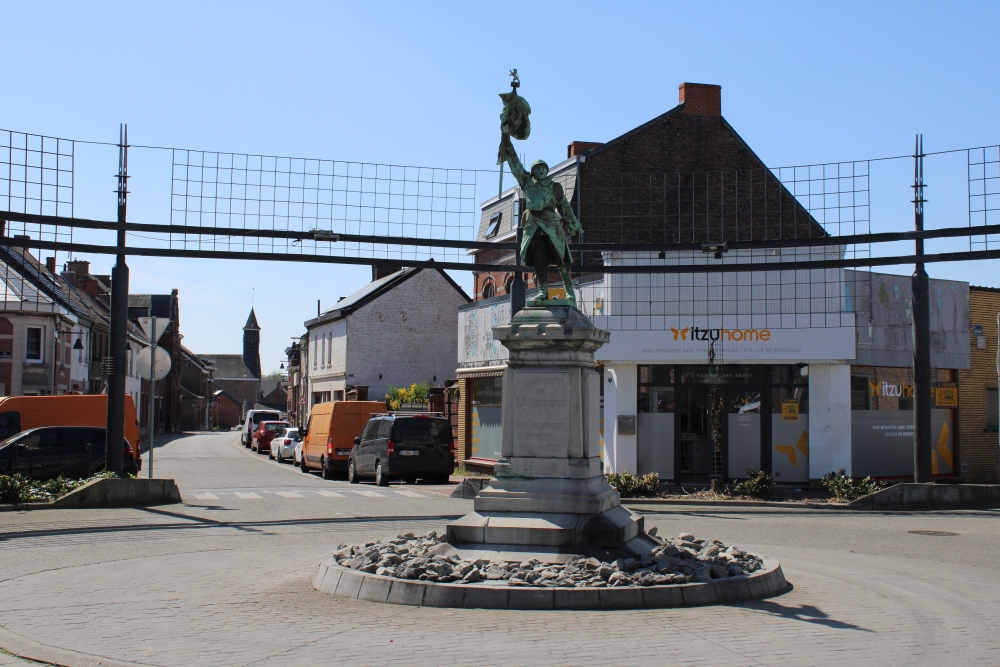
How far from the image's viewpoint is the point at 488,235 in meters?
35.1

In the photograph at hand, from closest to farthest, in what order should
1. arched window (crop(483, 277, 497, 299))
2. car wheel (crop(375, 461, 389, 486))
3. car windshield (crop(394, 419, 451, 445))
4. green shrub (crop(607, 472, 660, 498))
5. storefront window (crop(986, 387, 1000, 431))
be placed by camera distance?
green shrub (crop(607, 472, 660, 498)), car windshield (crop(394, 419, 451, 445)), car wheel (crop(375, 461, 389, 486)), storefront window (crop(986, 387, 1000, 431)), arched window (crop(483, 277, 497, 299))

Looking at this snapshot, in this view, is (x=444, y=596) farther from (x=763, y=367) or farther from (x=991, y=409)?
(x=991, y=409)

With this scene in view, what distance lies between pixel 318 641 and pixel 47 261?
189 ft

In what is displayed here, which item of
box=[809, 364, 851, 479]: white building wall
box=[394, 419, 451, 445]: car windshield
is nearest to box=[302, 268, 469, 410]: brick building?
box=[394, 419, 451, 445]: car windshield

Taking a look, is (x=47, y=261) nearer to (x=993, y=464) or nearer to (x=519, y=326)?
(x=993, y=464)

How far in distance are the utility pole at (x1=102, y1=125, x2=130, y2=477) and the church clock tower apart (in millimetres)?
155896

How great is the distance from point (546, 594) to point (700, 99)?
2697 centimetres

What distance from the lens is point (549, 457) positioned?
34.4ft

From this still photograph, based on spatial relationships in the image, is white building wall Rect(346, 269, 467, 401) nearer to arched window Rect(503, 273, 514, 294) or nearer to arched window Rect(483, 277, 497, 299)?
arched window Rect(483, 277, 497, 299)

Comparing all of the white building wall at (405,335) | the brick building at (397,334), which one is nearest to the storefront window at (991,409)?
the brick building at (397,334)

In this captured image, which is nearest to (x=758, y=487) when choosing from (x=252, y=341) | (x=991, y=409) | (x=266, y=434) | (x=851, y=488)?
(x=851, y=488)

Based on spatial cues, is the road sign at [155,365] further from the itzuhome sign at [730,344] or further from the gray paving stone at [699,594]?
the gray paving stone at [699,594]

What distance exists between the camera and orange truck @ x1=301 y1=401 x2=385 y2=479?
30.5 metres

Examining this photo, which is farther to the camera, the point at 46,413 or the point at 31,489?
the point at 46,413
